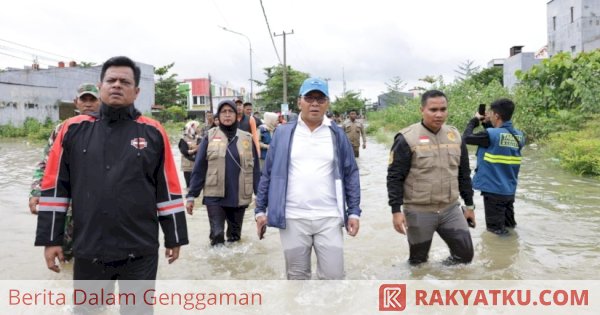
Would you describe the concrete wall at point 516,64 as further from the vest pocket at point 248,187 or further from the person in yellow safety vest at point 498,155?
the vest pocket at point 248,187

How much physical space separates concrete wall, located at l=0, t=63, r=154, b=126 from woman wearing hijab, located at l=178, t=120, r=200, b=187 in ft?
96.6

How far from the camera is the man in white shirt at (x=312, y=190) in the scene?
354 cm

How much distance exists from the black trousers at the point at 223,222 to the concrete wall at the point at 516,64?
106ft

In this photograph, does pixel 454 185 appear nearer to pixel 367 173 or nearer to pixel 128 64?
pixel 128 64

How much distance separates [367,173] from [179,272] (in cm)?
835

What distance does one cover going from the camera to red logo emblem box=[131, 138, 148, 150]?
104 inches

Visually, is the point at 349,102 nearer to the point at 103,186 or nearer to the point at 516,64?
the point at 516,64

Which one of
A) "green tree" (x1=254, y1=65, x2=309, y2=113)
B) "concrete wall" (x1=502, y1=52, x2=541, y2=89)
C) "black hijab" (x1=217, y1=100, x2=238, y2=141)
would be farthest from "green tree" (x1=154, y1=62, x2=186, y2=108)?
"black hijab" (x1=217, y1=100, x2=238, y2=141)

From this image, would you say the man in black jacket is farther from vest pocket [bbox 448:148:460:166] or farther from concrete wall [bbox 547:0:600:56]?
concrete wall [bbox 547:0:600:56]

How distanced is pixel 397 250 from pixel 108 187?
3891 millimetres

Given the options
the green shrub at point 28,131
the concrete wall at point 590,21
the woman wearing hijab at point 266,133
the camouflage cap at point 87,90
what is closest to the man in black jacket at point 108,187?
the camouflage cap at point 87,90

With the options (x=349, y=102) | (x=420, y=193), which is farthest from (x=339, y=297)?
(x=349, y=102)

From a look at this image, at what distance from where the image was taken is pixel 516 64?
36.1 meters

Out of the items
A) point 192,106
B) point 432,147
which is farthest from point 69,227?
point 192,106
